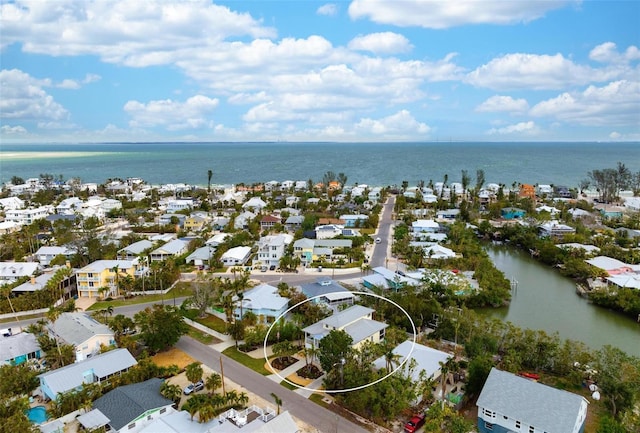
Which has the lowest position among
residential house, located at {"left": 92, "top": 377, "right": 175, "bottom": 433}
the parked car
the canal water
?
the canal water

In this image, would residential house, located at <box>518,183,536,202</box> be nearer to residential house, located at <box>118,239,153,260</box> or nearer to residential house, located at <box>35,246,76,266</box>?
residential house, located at <box>118,239,153,260</box>

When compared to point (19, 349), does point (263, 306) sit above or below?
above

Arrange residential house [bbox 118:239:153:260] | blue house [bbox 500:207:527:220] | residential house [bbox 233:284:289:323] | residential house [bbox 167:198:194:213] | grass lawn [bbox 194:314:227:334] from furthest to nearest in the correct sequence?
residential house [bbox 167:198:194:213]
blue house [bbox 500:207:527:220]
residential house [bbox 118:239:153:260]
residential house [bbox 233:284:289:323]
grass lawn [bbox 194:314:227:334]

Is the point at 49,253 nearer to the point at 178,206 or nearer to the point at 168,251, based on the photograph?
the point at 168,251

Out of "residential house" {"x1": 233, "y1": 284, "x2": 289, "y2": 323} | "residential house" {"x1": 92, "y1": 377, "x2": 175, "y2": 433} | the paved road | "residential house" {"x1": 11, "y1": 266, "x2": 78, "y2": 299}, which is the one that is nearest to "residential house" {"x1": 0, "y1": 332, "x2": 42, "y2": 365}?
the paved road

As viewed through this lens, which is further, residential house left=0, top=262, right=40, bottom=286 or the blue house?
the blue house

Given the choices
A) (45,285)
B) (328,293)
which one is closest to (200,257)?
(45,285)

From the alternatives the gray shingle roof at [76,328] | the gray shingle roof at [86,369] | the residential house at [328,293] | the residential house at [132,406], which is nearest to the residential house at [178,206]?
the residential house at [328,293]
